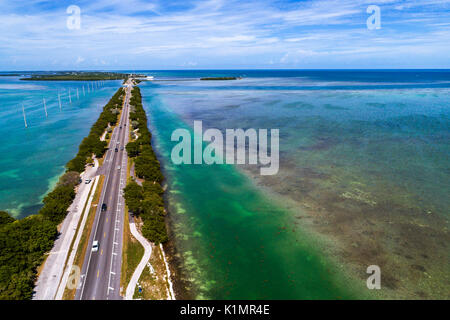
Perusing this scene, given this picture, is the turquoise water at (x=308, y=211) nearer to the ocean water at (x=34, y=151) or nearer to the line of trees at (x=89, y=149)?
the ocean water at (x=34, y=151)

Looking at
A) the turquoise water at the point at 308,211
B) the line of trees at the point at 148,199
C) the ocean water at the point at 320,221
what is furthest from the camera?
the line of trees at the point at 148,199

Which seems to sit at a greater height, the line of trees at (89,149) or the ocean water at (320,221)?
the line of trees at (89,149)

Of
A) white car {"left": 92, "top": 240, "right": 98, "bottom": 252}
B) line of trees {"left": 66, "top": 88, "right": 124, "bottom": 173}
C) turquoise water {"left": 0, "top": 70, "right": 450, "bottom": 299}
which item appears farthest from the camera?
line of trees {"left": 66, "top": 88, "right": 124, "bottom": 173}

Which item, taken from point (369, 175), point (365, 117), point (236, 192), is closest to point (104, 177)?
point (236, 192)

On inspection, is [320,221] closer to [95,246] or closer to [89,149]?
[95,246]

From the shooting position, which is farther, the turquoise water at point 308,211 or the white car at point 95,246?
the white car at point 95,246

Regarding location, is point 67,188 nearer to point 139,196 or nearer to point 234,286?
point 139,196

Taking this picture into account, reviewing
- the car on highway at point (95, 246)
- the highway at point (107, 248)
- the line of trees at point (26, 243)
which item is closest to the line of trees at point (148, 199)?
the highway at point (107, 248)

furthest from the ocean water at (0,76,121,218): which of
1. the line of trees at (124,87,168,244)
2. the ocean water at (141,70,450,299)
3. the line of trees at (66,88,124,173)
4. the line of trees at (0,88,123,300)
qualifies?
the ocean water at (141,70,450,299)

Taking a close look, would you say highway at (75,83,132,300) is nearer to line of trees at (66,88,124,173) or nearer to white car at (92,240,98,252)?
white car at (92,240,98,252)
